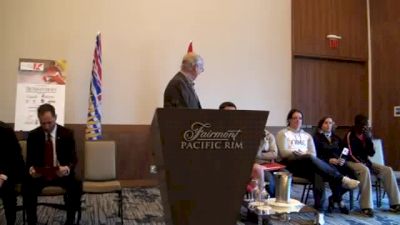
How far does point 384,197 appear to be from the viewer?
502 cm

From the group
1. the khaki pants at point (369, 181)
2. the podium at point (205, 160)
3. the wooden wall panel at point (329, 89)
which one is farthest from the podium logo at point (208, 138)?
the wooden wall panel at point (329, 89)

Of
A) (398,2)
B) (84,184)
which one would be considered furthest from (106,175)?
(398,2)

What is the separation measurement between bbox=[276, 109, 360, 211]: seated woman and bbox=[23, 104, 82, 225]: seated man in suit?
2242 millimetres

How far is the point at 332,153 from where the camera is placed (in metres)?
4.44

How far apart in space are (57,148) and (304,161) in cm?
249

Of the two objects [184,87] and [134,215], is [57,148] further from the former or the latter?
[184,87]

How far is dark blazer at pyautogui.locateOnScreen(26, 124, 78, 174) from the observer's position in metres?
3.46

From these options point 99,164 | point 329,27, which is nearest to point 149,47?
point 99,164

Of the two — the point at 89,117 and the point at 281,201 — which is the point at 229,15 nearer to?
the point at 89,117

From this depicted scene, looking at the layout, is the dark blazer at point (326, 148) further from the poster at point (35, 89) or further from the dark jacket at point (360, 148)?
the poster at point (35, 89)

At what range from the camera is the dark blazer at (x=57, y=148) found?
346 cm

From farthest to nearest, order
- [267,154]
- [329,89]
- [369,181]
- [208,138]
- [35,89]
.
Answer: [329,89] → [35,89] → [267,154] → [369,181] → [208,138]

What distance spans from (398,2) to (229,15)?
2.86m

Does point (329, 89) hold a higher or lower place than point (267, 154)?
higher
